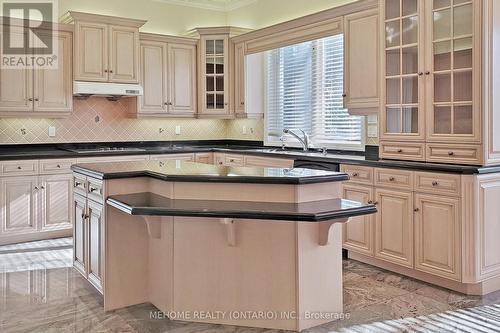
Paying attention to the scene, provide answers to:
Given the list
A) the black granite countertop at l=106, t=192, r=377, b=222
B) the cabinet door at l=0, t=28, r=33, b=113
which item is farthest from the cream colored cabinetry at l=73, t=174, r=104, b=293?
the cabinet door at l=0, t=28, r=33, b=113

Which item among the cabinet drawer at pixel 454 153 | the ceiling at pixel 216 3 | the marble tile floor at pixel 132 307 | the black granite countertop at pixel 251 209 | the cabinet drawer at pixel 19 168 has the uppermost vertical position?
the ceiling at pixel 216 3

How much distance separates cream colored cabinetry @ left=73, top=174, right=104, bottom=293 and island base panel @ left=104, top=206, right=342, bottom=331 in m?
0.14

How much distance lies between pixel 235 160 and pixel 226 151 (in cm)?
19

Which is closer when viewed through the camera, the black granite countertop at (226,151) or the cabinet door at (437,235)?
the cabinet door at (437,235)

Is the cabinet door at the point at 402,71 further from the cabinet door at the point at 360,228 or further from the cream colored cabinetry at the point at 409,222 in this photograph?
the cabinet door at the point at 360,228

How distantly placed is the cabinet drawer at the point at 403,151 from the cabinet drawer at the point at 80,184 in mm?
2509

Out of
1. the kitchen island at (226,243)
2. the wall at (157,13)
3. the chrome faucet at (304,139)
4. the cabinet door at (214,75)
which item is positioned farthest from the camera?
the cabinet door at (214,75)

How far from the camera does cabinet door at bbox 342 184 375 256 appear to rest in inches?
174

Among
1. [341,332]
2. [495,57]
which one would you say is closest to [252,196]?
[341,332]

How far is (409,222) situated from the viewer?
4.06 m

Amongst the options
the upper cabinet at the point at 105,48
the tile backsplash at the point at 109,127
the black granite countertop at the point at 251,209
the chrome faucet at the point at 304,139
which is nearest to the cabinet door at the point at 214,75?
the tile backsplash at the point at 109,127

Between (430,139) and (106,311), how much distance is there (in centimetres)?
275

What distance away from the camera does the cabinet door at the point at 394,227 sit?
4.07m

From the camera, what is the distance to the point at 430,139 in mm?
4016
